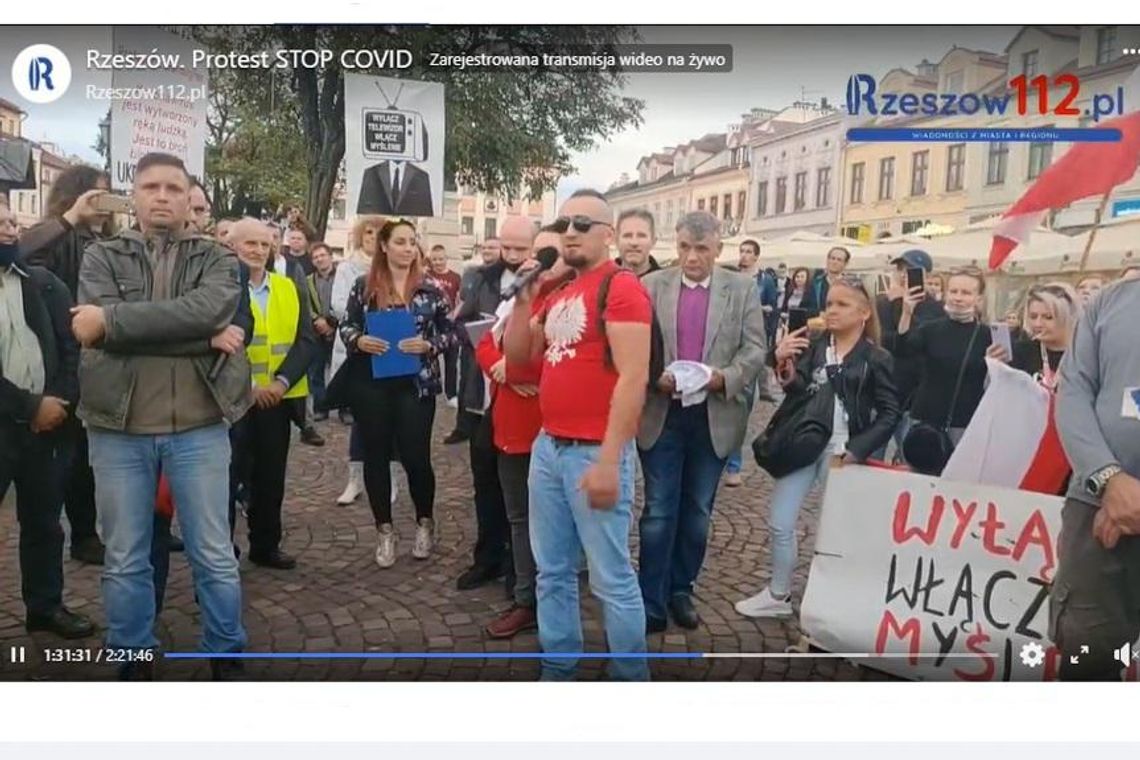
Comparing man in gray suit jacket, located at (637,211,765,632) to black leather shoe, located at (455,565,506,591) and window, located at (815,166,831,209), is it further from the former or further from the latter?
black leather shoe, located at (455,565,506,591)

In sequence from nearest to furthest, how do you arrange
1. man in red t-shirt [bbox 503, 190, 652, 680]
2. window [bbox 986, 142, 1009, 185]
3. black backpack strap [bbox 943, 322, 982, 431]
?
man in red t-shirt [bbox 503, 190, 652, 680] → window [bbox 986, 142, 1009, 185] → black backpack strap [bbox 943, 322, 982, 431]

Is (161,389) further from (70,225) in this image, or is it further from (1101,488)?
(1101,488)

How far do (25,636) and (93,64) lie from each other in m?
2.25

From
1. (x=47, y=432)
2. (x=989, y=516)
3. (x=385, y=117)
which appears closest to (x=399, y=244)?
(x=385, y=117)

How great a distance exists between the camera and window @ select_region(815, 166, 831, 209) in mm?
3359

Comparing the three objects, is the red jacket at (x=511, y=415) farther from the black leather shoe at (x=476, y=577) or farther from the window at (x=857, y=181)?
the window at (x=857, y=181)

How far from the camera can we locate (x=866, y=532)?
141 inches

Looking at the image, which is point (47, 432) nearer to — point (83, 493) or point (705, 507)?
point (83, 493)

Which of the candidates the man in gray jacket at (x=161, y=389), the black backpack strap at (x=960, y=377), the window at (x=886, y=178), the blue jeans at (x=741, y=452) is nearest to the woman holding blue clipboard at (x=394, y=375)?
the man in gray jacket at (x=161, y=389)

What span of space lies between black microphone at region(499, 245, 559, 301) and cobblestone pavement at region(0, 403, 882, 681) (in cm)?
90

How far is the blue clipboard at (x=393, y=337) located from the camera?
374 centimetres

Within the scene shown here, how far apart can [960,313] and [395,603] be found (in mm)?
2551

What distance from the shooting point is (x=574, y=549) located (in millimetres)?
3227

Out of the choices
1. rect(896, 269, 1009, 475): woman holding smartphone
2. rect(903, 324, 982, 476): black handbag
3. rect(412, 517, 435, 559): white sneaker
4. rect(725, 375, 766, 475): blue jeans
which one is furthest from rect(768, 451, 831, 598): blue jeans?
rect(412, 517, 435, 559): white sneaker
